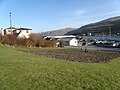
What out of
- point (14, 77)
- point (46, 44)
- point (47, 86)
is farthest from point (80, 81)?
point (46, 44)

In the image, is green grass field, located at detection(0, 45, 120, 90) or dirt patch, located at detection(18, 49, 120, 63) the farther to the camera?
dirt patch, located at detection(18, 49, 120, 63)

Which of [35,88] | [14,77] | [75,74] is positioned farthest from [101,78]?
[14,77]

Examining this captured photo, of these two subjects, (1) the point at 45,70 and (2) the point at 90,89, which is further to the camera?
(1) the point at 45,70

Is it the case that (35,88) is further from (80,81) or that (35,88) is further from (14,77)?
(80,81)

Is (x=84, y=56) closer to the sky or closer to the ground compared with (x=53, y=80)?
closer to the ground

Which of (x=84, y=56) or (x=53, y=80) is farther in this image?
(x=84, y=56)

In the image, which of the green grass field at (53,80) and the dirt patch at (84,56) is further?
the dirt patch at (84,56)

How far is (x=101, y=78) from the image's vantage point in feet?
31.3

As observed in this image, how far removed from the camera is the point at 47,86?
7.71 m

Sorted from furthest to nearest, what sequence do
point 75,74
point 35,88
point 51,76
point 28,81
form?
point 75,74 → point 51,76 → point 28,81 → point 35,88

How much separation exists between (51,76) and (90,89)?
6.96ft

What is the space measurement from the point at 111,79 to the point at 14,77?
196 inches

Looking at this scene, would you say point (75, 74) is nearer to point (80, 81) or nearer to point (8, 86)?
point (80, 81)

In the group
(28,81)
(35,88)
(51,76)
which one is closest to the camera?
(35,88)
